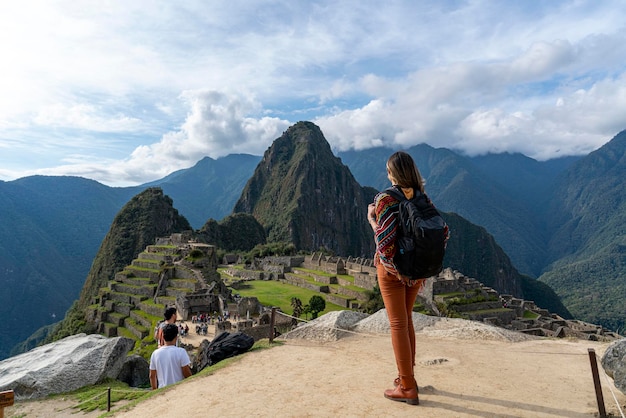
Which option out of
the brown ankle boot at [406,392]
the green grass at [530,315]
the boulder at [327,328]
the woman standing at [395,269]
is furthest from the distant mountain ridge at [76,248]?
the woman standing at [395,269]

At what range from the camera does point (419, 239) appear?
142 inches

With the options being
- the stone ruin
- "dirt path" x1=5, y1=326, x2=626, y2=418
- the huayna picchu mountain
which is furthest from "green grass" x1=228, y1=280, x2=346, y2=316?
the huayna picchu mountain

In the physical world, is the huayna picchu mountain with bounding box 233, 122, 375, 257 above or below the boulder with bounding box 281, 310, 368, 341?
above

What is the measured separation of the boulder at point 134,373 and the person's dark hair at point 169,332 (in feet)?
19.4

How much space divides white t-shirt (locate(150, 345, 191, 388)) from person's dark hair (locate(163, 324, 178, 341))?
5.6 inches

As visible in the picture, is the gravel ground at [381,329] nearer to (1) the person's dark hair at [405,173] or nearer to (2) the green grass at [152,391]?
(2) the green grass at [152,391]

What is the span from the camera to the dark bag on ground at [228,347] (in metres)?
6.61

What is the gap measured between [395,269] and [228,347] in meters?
4.01

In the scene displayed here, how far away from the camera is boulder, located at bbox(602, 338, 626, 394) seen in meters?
4.10

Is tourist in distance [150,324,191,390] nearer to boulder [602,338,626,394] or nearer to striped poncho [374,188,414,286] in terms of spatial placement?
striped poncho [374,188,414,286]

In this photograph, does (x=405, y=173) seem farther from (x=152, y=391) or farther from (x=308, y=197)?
(x=308, y=197)

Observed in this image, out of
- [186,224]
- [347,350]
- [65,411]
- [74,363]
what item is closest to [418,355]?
[347,350]

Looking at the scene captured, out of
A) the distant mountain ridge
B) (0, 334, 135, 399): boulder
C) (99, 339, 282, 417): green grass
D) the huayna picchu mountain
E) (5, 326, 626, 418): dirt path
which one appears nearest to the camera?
(5, 326, 626, 418): dirt path

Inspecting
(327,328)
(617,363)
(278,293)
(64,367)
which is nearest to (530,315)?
(278,293)
